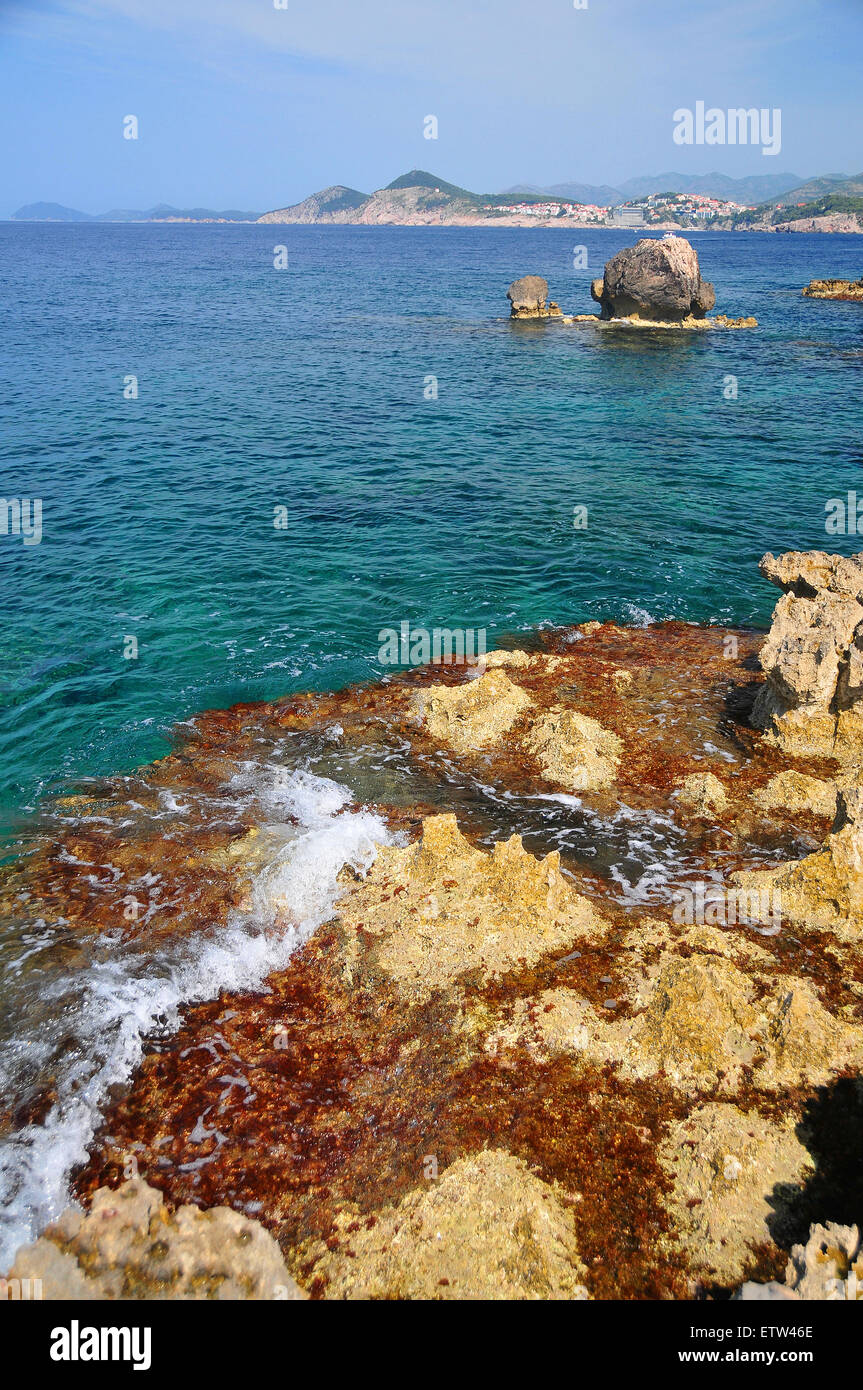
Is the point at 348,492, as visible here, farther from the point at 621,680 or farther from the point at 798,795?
the point at 798,795

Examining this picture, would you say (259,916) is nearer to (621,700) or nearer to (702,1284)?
(702,1284)

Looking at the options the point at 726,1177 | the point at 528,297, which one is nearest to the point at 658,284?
the point at 528,297

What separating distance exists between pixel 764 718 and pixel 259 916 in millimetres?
10538

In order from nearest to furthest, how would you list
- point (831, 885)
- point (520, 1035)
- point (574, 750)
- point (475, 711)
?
1. point (520, 1035)
2. point (831, 885)
3. point (574, 750)
4. point (475, 711)

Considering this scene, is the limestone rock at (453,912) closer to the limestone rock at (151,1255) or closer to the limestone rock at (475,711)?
the limestone rock at (151,1255)

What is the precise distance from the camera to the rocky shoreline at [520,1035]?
6625mm

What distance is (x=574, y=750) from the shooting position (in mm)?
14297

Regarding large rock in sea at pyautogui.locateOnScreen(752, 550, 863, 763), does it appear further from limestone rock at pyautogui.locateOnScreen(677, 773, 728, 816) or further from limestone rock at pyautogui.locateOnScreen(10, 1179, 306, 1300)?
limestone rock at pyautogui.locateOnScreen(10, 1179, 306, 1300)

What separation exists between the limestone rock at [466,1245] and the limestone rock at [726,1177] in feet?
3.61

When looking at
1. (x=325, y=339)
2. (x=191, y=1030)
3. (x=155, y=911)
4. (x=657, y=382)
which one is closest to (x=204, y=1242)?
(x=191, y=1030)

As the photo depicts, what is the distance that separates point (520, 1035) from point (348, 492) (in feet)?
92.7

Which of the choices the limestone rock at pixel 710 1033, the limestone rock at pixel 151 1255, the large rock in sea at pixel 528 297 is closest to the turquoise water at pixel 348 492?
the large rock in sea at pixel 528 297
